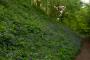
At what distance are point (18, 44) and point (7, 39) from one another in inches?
18.2

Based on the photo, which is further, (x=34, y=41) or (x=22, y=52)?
(x=34, y=41)

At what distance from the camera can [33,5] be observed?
1766 centimetres

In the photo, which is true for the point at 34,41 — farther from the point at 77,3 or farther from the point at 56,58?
the point at 77,3

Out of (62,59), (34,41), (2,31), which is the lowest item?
(62,59)

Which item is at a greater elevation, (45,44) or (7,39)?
(7,39)

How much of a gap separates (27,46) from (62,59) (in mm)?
2016

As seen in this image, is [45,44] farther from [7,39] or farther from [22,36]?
[7,39]

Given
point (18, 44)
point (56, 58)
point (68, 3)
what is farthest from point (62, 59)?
point (68, 3)

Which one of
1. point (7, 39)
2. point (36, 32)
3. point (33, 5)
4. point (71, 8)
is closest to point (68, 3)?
point (71, 8)

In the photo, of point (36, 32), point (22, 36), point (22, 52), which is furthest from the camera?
point (36, 32)

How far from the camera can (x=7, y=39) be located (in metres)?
8.02

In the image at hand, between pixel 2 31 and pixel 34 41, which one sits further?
pixel 34 41

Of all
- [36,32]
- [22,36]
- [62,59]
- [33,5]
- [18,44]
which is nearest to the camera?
[18,44]

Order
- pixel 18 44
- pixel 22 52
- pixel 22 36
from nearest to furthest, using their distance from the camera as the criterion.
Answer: pixel 22 52
pixel 18 44
pixel 22 36
